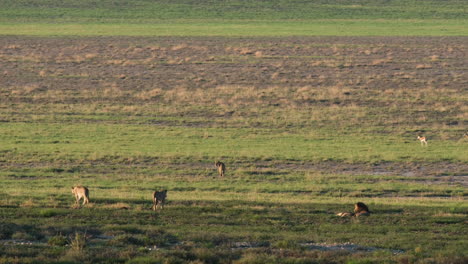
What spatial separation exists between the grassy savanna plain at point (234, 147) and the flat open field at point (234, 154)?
0.25 feet

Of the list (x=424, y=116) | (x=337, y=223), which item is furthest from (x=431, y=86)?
(x=337, y=223)

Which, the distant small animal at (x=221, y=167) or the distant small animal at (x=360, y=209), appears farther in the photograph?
the distant small animal at (x=221, y=167)

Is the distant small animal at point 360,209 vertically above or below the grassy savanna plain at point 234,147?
above

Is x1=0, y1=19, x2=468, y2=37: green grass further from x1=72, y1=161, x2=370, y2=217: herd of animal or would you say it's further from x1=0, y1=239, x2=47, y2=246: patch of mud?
x1=0, y1=239, x2=47, y2=246: patch of mud

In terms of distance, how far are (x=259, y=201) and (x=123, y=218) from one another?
4.72m

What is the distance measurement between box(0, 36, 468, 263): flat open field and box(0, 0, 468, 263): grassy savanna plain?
3.0 inches

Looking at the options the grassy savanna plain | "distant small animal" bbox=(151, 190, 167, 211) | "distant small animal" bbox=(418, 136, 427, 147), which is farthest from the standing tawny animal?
"distant small animal" bbox=(418, 136, 427, 147)

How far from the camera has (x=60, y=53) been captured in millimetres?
67625

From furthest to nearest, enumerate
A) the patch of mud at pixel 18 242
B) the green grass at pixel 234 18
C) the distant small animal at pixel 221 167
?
the green grass at pixel 234 18 → the distant small animal at pixel 221 167 → the patch of mud at pixel 18 242

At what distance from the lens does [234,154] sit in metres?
30.4

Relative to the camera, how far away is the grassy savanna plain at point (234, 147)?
15047 mm

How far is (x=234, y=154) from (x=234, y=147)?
4.82 feet

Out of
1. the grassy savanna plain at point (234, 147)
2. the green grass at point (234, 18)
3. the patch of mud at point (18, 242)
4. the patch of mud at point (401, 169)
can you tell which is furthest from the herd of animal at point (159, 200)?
the green grass at point (234, 18)

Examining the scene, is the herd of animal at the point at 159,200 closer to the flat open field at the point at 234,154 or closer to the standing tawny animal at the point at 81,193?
the standing tawny animal at the point at 81,193
